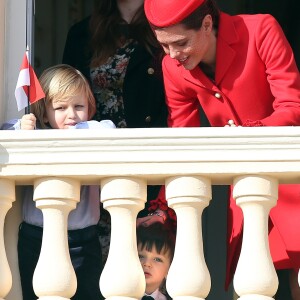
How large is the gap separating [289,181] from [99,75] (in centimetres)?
121

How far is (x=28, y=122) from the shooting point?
5395mm

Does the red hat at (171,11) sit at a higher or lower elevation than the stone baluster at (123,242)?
higher

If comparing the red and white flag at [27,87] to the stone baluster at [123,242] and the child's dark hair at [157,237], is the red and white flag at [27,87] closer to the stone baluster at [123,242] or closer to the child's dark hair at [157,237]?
the stone baluster at [123,242]

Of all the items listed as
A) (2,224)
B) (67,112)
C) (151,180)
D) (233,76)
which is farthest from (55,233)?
(233,76)

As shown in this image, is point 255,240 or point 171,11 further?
point 171,11

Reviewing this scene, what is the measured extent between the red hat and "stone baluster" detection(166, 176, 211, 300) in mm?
622

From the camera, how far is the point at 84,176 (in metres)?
5.09

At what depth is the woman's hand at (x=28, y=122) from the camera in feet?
17.7

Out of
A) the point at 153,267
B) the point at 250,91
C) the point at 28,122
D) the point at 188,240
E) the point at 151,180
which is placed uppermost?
the point at 250,91

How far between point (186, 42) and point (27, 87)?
21.0 inches

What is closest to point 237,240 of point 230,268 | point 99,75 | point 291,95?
point 230,268

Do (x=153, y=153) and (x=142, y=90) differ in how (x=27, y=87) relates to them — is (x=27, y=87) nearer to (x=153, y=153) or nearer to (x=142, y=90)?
(x=153, y=153)

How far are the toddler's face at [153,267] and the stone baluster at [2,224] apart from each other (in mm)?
639

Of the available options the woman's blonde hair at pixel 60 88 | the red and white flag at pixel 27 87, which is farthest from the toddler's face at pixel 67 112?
the red and white flag at pixel 27 87
